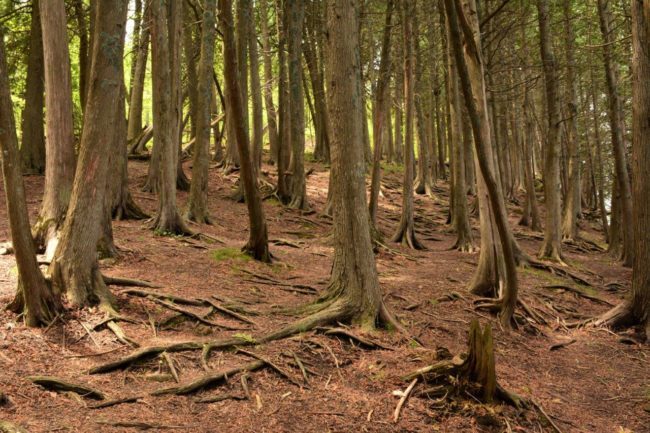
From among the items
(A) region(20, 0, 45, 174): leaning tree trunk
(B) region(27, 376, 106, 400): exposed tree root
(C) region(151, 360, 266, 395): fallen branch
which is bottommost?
(C) region(151, 360, 266, 395): fallen branch

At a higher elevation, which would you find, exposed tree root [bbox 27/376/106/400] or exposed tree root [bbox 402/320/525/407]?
exposed tree root [bbox 27/376/106/400]

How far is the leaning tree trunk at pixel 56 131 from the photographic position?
791cm

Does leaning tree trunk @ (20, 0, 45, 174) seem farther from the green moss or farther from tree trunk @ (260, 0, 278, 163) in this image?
tree trunk @ (260, 0, 278, 163)

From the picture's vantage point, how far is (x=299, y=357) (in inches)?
229

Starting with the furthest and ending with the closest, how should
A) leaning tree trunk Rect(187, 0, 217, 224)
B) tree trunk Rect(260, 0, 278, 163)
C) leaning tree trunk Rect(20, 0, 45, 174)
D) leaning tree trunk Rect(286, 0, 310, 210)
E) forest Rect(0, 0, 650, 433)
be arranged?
tree trunk Rect(260, 0, 278, 163), leaning tree trunk Rect(286, 0, 310, 210), leaning tree trunk Rect(20, 0, 45, 174), leaning tree trunk Rect(187, 0, 217, 224), forest Rect(0, 0, 650, 433)

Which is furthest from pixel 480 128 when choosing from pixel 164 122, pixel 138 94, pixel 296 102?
pixel 138 94

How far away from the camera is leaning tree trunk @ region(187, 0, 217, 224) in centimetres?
1189

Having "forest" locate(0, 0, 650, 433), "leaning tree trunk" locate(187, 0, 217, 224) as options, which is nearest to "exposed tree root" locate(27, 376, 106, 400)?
"forest" locate(0, 0, 650, 433)

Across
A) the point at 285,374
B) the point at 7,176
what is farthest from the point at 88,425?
the point at 7,176

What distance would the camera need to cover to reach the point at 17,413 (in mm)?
4023

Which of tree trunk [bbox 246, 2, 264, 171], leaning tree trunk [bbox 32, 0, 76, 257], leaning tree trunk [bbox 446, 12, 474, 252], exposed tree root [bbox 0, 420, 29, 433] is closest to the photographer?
exposed tree root [bbox 0, 420, 29, 433]

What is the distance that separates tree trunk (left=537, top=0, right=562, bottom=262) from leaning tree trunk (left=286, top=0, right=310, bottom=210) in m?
6.43

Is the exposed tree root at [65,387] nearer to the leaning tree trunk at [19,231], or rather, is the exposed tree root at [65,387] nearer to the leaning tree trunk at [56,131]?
the leaning tree trunk at [19,231]

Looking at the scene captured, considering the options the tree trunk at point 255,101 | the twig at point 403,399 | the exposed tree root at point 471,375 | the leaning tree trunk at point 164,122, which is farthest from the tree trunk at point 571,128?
the twig at point 403,399
